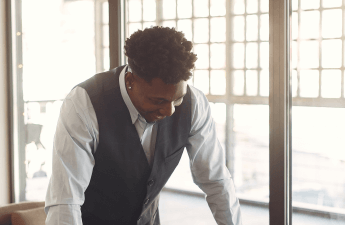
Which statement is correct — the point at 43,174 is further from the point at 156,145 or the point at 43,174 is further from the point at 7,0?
the point at 156,145

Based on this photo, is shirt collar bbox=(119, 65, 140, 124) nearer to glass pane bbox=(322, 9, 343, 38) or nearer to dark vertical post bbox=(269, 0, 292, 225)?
dark vertical post bbox=(269, 0, 292, 225)

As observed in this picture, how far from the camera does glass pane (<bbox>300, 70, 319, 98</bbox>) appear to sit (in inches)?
76.9

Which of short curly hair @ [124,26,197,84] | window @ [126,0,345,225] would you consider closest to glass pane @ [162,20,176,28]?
window @ [126,0,345,225]

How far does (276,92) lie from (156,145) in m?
0.91

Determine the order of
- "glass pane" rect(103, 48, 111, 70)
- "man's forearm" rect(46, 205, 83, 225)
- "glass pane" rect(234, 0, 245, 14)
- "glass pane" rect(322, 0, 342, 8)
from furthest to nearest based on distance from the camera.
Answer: "glass pane" rect(103, 48, 111, 70) < "glass pane" rect(234, 0, 245, 14) < "glass pane" rect(322, 0, 342, 8) < "man's forearm" rect(46, 205, 83, 225)

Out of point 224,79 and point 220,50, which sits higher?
point 220,50

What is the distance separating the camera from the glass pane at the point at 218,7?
228cm

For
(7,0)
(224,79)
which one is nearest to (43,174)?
(7,0)

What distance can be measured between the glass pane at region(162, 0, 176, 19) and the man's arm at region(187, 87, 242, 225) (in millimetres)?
1254

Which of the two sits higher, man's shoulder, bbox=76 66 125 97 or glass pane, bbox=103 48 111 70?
glass pane, bbox=103 48 111 70

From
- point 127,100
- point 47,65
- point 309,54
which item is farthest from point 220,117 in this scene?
point 47,65

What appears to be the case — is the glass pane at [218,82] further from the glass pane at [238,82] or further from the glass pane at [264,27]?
the glass pane at [264,27]

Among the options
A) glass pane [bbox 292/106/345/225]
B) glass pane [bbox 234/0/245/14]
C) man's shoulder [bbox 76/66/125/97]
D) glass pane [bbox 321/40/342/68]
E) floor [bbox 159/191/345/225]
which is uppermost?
glass pane [bbox 234/0/245/14]

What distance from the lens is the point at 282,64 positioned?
6.40 ft
